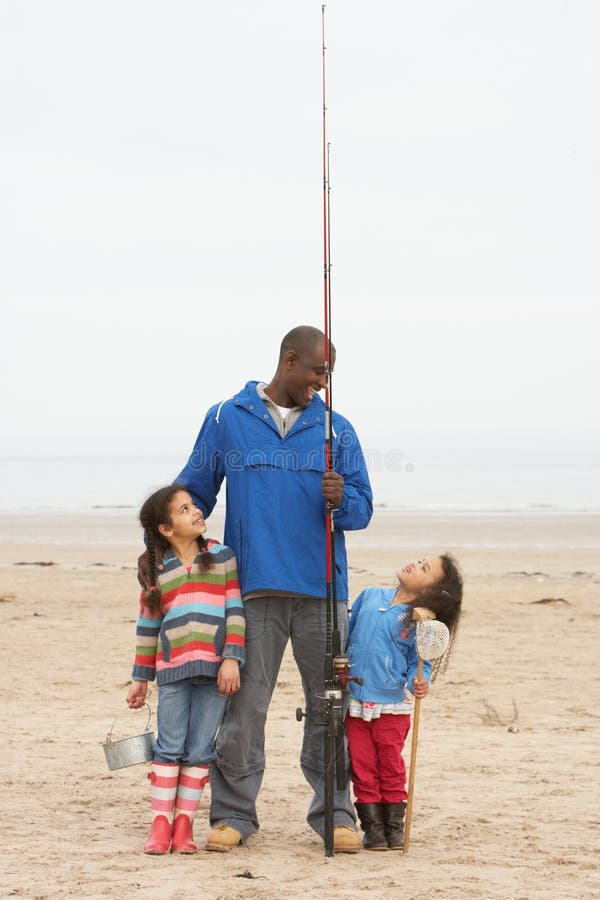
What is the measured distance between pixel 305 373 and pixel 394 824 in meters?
1.72

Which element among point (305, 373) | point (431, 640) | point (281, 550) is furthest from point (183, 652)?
point (305, 373)

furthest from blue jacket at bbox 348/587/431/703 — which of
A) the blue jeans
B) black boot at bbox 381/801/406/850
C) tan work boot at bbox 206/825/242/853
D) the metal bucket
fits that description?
the metal bucket

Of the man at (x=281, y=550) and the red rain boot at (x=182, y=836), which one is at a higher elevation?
the man at (x=281, y=550)

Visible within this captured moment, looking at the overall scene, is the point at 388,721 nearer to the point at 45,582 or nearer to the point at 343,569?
the point at 343,569

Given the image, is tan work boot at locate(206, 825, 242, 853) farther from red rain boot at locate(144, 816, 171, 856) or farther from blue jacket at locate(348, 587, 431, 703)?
blue jacket at locate(348, 587, 431, 703)

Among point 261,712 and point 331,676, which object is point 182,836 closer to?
point 261,712

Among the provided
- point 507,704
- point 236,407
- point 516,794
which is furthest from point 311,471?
point 507,704

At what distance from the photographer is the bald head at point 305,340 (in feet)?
14.3

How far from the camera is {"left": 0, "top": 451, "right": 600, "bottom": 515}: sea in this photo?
33562mm

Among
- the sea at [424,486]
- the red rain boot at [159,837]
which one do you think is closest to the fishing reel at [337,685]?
the red rain boot at [159,837]

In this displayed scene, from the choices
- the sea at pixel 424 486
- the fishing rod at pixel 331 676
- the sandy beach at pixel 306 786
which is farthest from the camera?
the sea at pixel 424 486

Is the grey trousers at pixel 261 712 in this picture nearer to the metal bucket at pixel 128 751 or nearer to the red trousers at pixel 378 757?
the red trousers at pixel 378 757

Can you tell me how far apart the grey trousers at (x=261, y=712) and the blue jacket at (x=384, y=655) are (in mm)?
91

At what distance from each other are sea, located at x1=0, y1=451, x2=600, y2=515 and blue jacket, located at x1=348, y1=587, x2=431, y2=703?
689 inches
